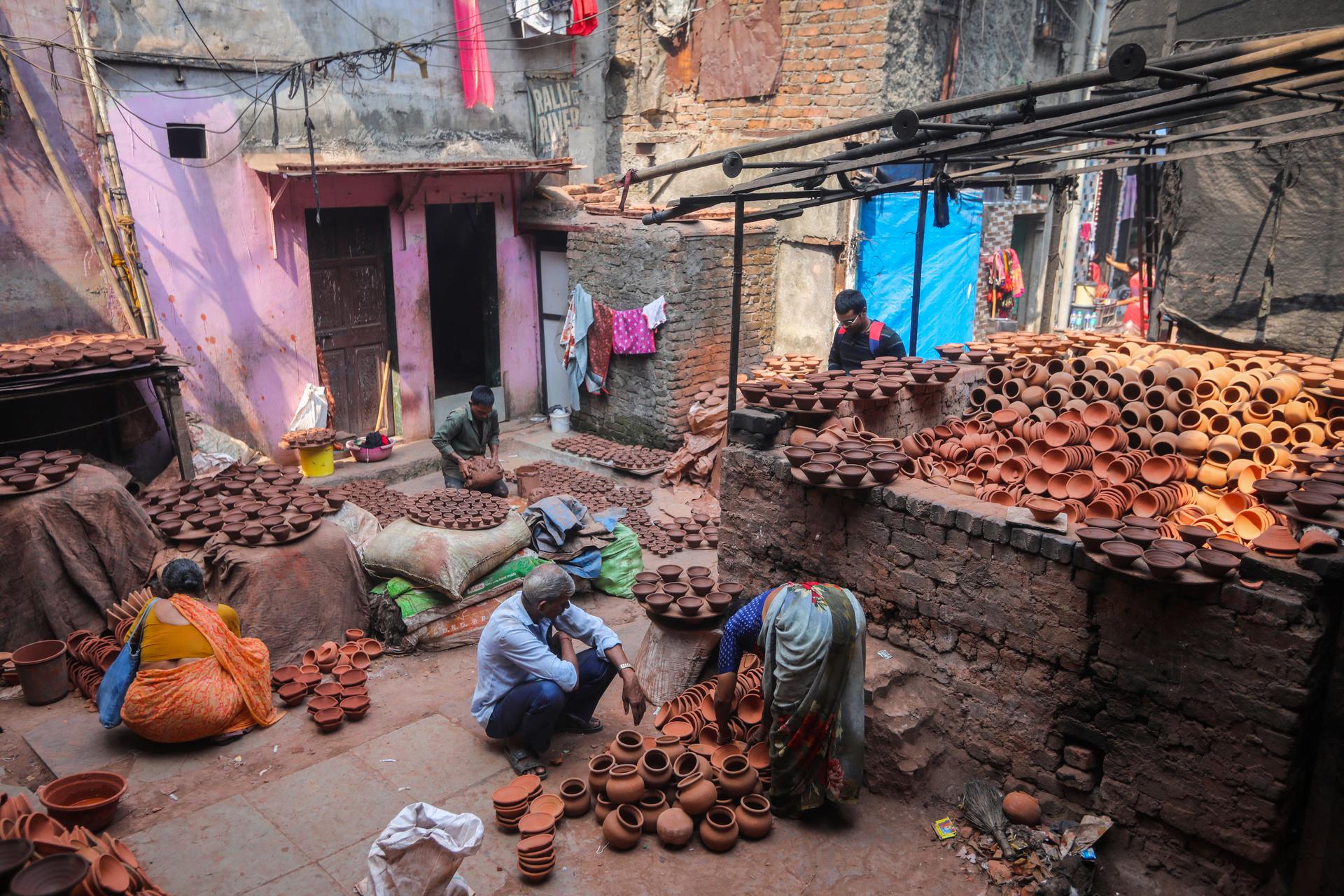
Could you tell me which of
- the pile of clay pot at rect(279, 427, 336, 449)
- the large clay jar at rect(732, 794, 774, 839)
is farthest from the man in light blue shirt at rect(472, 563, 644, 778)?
the pile of clay pot at rect(279, 427, 336, 449)

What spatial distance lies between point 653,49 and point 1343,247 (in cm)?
913

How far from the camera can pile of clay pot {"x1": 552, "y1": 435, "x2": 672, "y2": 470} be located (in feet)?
34.7

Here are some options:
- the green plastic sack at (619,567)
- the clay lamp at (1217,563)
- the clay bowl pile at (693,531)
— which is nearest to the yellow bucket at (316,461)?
the clay bowl pile at (693,531)

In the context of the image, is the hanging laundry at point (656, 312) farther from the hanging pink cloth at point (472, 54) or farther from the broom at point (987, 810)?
Answer: the broom at point (987, 810)

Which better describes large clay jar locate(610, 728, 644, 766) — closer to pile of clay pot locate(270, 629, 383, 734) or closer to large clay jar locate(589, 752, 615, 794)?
large clay jar locate(589, 752, 615, 794)

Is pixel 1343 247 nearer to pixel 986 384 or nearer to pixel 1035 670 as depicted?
pixel 986 384

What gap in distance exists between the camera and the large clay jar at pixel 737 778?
4621 millimetres

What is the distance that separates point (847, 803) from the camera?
4.62m

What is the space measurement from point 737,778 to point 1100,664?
1.88 metres

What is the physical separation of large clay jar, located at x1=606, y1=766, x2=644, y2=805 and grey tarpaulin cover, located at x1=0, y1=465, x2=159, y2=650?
4115 mm

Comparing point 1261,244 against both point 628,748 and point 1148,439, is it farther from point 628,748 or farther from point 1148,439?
point 628,748

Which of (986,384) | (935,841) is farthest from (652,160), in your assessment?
(935,841)

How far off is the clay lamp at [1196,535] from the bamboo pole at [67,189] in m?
8.94

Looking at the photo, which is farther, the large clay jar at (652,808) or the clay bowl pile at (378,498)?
the clay bowl pile at (378,498)
